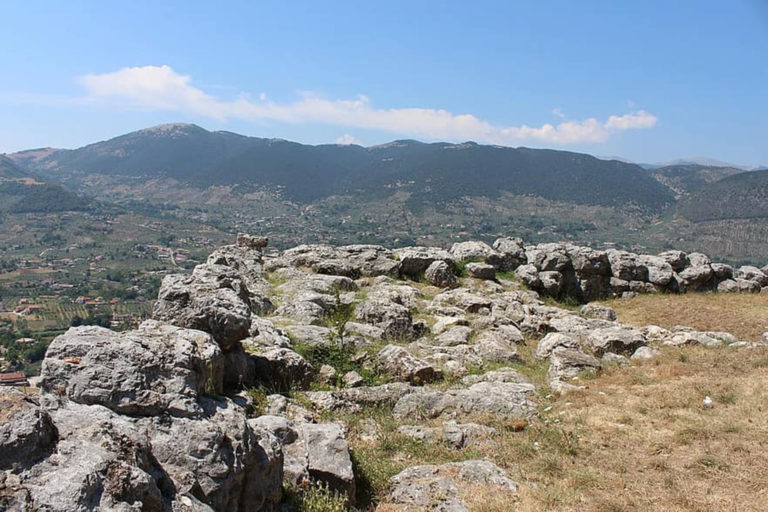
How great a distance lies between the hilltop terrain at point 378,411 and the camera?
5125 mm

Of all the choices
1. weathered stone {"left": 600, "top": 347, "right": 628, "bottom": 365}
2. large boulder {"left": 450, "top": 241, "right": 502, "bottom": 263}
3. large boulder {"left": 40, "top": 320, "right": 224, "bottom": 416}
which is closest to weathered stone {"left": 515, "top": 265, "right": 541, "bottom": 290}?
large boulder {"left": 450, "top": 241, "right": 502, "bottom": 263}

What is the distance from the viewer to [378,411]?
1156 centimetres

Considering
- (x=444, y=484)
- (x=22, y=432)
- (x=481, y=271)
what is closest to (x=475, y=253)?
(x=481, y=271)

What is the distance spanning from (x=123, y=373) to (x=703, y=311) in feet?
87.6

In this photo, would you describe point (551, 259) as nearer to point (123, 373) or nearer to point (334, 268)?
point (334, 268)

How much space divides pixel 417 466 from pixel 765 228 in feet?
713

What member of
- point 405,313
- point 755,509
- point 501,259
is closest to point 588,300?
point 501,259

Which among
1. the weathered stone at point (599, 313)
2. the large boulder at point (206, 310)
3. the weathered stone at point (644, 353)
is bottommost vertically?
the weathered stone at point (599, 313)

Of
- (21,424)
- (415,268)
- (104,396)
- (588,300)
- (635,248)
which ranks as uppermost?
(21,424)

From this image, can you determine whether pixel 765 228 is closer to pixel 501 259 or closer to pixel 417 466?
pixel 501 259

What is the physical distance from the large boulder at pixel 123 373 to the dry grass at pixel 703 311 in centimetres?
2254

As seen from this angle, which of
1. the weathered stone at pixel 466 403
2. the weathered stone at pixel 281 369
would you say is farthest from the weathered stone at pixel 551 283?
the weathered stone at pixel 281 369

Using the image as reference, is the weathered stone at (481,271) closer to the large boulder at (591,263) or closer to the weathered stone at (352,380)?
the large boulder at (591,263)

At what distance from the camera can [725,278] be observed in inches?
1209
